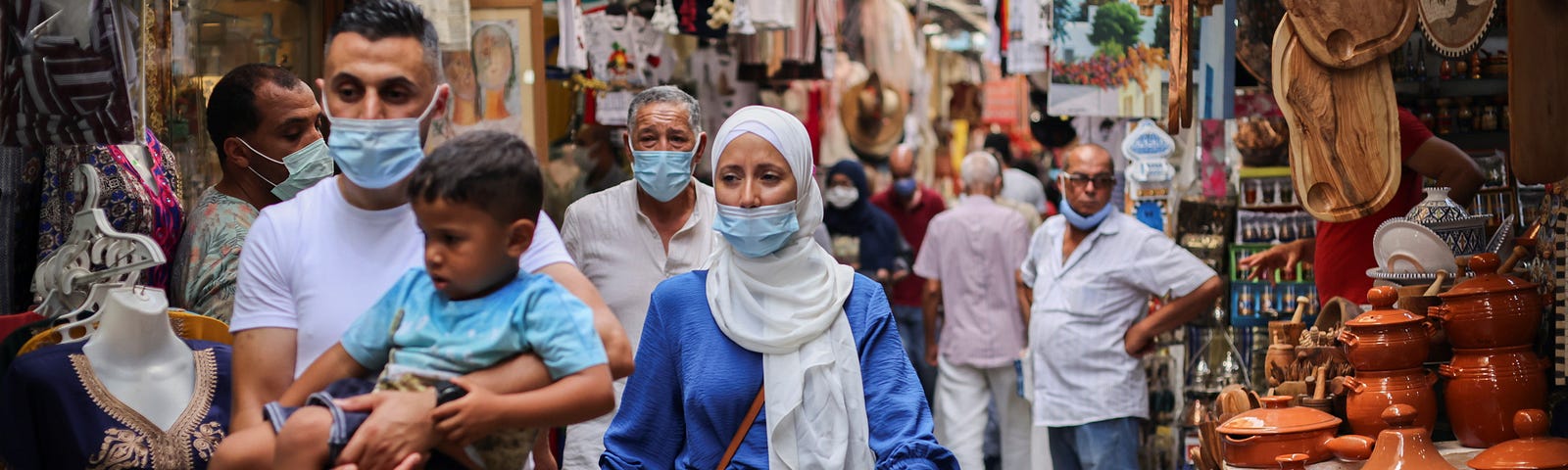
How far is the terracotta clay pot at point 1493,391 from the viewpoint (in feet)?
12.5

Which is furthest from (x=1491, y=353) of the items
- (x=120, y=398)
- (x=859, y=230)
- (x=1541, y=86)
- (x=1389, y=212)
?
(x=859, y=230)

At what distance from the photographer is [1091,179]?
7.12 meters

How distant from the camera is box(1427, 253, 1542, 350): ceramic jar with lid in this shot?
3828 millimetres

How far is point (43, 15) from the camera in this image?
377cm

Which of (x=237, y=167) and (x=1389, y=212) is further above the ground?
(x=237, y=167)

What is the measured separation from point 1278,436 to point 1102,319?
9.97 feet

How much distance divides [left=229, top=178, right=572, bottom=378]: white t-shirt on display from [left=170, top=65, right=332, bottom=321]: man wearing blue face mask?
1.42m

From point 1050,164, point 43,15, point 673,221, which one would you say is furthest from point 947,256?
point 1050,164

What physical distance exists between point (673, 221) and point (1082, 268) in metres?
2.57

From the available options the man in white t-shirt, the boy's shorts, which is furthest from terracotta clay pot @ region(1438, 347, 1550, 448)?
the boy's shorts

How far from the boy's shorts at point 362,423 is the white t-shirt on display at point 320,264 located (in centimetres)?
16

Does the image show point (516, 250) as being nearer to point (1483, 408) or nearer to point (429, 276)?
point (429, 276)

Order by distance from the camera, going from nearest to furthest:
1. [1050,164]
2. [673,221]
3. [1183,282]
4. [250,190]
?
[250,190] < [673,221] < [1183,282] < [1050,164]

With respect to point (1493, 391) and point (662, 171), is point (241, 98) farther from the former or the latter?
point (1493, 391)
